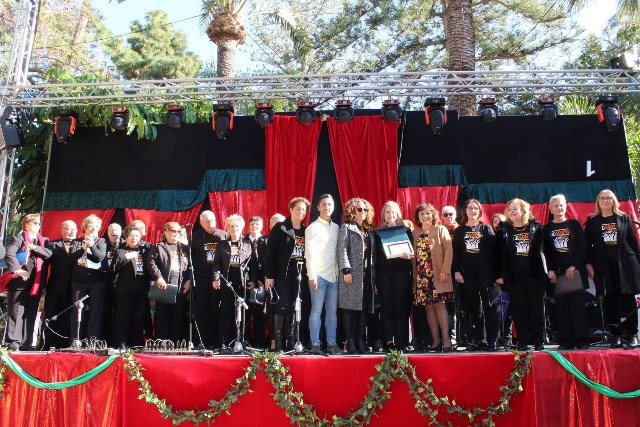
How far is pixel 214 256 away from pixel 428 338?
234cm

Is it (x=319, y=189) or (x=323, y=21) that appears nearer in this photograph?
(x=319, y=189)

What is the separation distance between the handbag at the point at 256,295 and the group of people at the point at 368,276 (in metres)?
0.01

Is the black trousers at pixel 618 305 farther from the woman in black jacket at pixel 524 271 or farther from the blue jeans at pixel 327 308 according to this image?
the blue jeans at pixel 327 308

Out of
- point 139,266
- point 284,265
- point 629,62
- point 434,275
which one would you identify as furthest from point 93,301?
point 629,62

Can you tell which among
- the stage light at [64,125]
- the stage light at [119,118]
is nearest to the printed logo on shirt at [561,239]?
the stage light at [119,118]

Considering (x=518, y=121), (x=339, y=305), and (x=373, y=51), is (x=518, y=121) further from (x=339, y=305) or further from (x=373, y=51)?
(x=373, y=51)

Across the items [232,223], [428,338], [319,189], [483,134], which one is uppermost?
[483,134]

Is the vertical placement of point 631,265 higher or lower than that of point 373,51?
lower

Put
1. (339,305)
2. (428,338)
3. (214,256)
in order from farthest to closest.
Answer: (214,256)
(428,338)
(339,305)

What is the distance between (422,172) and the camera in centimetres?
902

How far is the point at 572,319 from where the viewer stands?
5.79 meters

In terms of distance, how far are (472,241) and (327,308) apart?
1.51 metres

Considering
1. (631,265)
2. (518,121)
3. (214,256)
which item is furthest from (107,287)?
(518,121)

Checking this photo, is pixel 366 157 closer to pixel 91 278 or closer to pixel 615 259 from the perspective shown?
pixel 615 259
